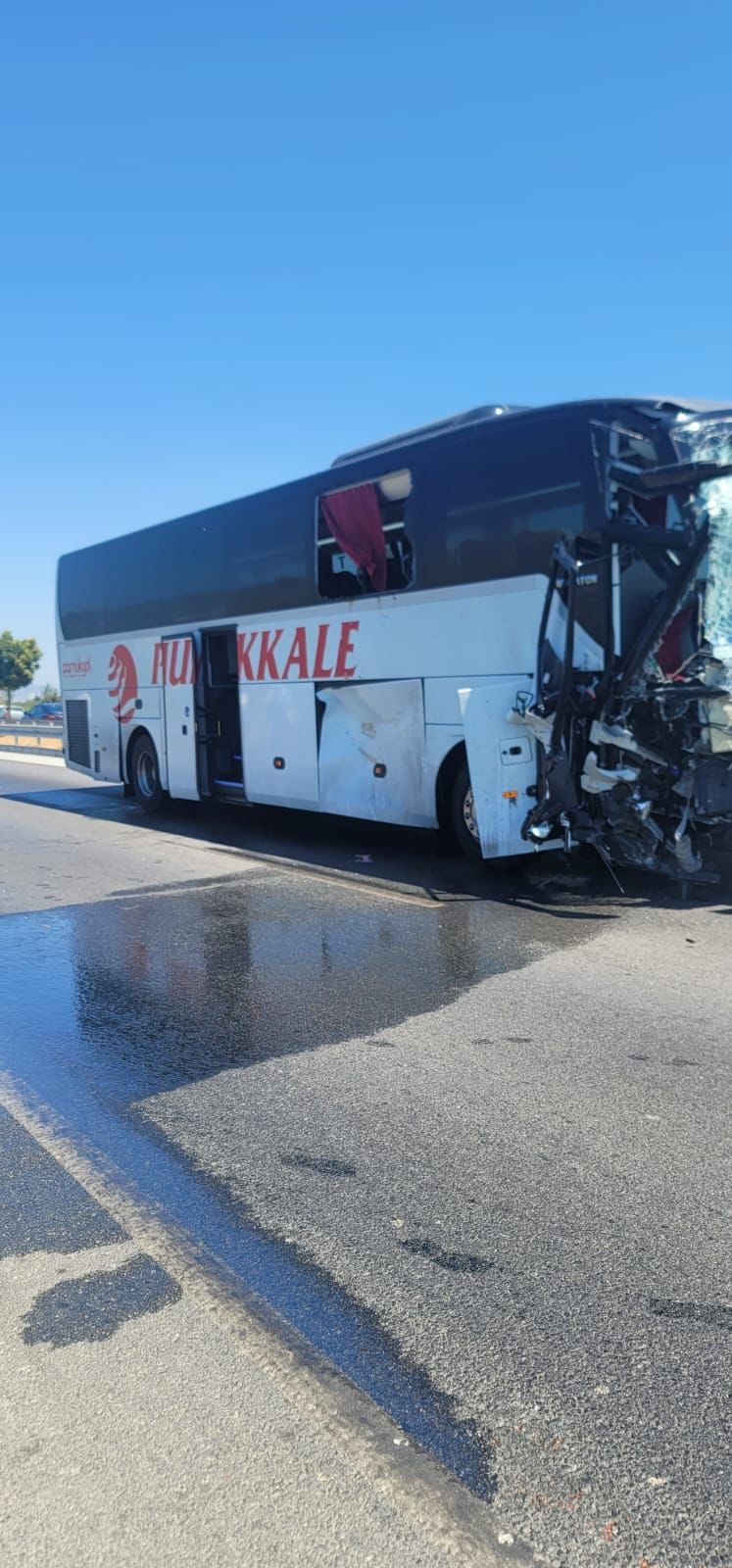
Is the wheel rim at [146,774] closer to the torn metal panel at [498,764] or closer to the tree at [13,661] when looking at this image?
the torn metal panel at [498,764]

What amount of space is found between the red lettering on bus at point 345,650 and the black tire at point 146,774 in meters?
5.05

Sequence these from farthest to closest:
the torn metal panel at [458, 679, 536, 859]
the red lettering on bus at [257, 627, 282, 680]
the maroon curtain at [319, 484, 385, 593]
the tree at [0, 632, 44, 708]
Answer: the tree at [0, 632, 44, 708], the red lettering on bus at [257, 627, 282, 680], the maroon curtain at [319, 484, 385, 593], the torn metal panel at [458, 679, 536, 859]

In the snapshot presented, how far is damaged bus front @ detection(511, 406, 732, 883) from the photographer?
25.5 feet

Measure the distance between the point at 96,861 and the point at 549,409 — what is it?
6.24 meters

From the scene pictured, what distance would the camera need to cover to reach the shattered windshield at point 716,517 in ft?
25.9

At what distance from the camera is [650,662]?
7938 mm

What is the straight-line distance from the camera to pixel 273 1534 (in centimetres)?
226

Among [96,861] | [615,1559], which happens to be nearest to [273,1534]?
[615,1559]

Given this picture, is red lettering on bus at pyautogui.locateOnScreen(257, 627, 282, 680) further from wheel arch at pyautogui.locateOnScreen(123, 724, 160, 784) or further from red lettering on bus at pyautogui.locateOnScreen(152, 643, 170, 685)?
wheel arch at pyautogui.locateOnScreen(123, 724, 160, 784)

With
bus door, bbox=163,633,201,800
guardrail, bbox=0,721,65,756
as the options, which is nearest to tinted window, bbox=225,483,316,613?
bus door, bbox=163,633,201,800

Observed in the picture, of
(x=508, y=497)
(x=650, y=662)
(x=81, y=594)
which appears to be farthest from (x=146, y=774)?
(x=650, y=662)

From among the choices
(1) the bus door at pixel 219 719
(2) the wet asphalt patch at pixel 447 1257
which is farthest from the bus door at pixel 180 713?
(2) the wet asphalt patch at pixel 447 1257

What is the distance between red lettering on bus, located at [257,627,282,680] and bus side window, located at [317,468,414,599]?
1026 millimetres

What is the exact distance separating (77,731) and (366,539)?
8698mm
